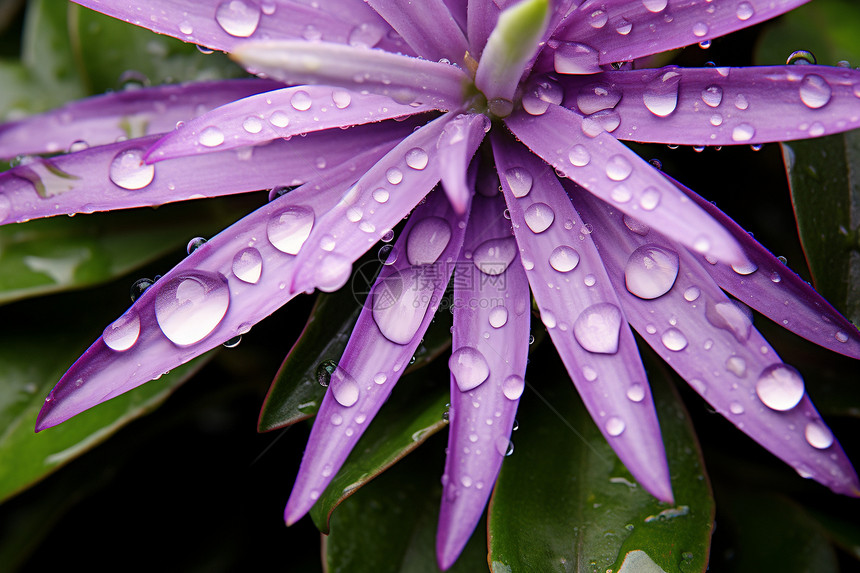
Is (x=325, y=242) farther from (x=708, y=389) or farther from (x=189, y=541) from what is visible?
(x=189, y=541)

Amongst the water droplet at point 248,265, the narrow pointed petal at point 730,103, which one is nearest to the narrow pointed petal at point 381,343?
the water droplet at point 248,265

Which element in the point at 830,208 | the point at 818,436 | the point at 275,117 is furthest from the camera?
the point at 830,208

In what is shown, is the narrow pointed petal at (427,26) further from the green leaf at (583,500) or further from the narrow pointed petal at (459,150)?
the green leaf at (583,500)

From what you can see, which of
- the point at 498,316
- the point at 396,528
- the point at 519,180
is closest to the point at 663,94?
the point at 519,180

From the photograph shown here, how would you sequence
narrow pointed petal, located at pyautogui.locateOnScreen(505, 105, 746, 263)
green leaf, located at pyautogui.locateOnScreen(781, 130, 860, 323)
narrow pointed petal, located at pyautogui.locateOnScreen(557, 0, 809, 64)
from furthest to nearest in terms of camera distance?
green leaf, located at pyautogui.locateOnScreen(781, 130, 860, 323) → narrow pointed petal, located at pyautogui.locateOnScreen(557, 0, 809, 64) → narrow pointed petal, located at pyautogui.locateOnScreen(505, 105, 746, 263)

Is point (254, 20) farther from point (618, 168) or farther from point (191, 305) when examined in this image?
point (618, 168)

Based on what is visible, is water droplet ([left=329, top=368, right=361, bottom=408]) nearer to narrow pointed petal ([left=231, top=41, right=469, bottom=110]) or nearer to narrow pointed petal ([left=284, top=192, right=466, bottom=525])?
narrow pointed petal ([left=284, top=192, right=466, bottom=525])

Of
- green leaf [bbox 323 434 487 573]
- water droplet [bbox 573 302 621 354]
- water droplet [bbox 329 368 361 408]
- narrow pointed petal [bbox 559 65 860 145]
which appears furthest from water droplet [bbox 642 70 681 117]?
green leaf [bbox 323 434 487 573]
